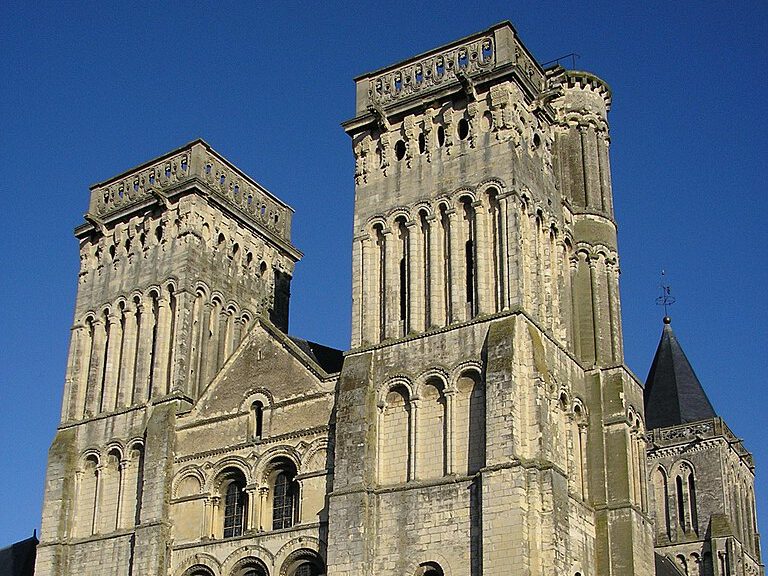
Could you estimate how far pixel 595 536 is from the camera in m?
28.2

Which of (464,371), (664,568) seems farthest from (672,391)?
(464,371)

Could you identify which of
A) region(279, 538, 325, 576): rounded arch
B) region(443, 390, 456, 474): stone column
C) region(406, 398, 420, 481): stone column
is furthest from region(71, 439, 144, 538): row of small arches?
→ region(443, 390, 456, 474): stone column

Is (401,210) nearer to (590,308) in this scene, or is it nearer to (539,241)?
(539,241)

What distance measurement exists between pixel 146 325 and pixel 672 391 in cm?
2343

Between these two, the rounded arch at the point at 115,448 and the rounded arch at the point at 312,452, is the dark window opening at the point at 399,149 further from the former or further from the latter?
the rounded arch at the point at 115,448

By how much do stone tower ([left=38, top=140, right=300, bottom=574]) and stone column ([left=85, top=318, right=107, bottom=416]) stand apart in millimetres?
38

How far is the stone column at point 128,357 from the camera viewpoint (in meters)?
32.8

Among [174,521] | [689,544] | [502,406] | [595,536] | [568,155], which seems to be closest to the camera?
[502,406]

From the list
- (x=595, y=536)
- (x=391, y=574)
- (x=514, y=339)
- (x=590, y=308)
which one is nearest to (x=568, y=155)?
(x=590, y=308)

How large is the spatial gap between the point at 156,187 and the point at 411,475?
12.2 metres

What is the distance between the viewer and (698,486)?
45594 mm

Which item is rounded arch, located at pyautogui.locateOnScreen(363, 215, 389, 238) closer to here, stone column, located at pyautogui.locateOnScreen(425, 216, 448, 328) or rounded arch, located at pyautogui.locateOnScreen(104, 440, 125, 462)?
stone column, located at pyautogui.locateOnScreen(425, 216, 448, 328)

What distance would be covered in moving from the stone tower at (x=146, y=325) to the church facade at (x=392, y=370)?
7cm

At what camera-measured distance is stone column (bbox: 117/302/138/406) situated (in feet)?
108
